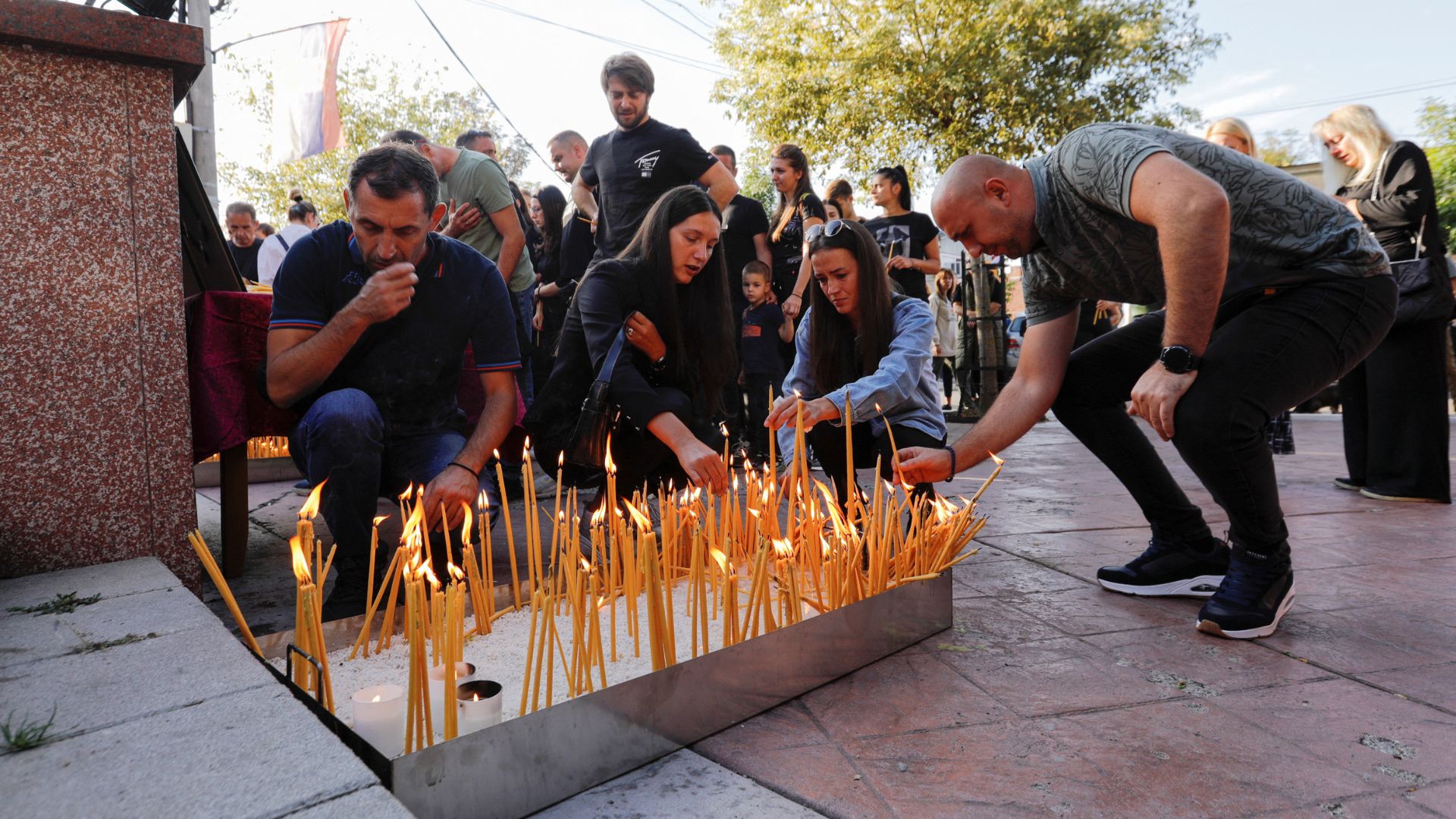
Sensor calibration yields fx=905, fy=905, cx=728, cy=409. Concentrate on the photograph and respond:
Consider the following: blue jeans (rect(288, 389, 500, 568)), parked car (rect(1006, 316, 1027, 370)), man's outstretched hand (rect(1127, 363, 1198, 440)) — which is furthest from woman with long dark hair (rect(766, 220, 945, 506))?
parked car (rect(1006, 316, 1027, 370))

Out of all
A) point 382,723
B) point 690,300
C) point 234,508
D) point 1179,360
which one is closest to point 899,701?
point 382,723

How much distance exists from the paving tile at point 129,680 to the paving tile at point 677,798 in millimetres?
499

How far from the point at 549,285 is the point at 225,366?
2695 mm

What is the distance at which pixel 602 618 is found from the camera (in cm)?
206

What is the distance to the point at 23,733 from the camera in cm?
109

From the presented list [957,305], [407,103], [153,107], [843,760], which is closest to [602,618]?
[843,760]

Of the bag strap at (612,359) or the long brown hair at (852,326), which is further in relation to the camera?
the long brown hair at (852,326)

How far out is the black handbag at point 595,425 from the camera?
2.70m

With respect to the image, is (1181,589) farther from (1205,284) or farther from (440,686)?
(440,686)

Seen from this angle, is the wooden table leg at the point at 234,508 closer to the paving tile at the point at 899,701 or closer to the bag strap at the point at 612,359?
the bag strap at the point at 612,359

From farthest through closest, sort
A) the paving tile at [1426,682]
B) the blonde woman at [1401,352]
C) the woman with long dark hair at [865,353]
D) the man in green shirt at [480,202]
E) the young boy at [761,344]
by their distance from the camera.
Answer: the young boy at [761,344], the man in green shirt at [480,202], the blonde woman at [1401,352], the woman with long dark hair at [865,353], the paving tile at [1426,682]

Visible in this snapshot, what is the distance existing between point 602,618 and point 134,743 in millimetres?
1066

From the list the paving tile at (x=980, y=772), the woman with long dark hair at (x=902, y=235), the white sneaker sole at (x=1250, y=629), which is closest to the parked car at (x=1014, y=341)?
the woman with long dark hair at (x=902, y=235)

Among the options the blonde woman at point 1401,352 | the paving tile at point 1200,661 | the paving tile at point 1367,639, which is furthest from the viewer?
the blonde woman at point 1401,352
